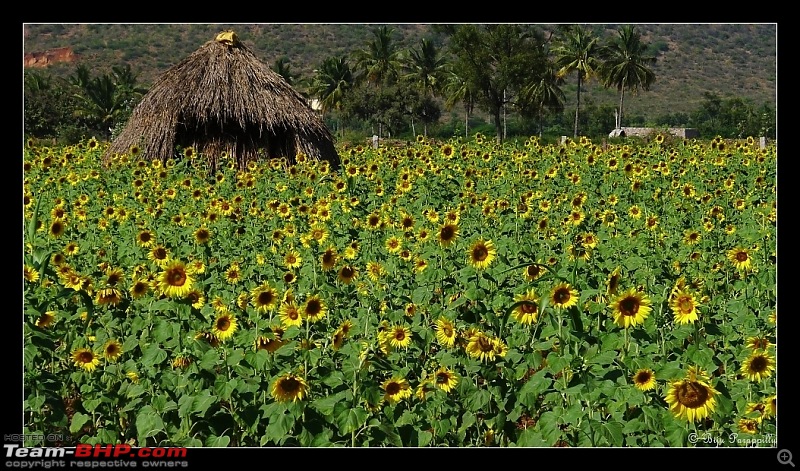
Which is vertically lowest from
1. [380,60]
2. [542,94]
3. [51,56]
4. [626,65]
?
[542,94]

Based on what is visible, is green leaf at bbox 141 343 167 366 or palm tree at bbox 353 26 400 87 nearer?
green leaf at bbox 141 343 167 366

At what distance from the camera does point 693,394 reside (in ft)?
8.35

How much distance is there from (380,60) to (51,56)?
97.2 ft

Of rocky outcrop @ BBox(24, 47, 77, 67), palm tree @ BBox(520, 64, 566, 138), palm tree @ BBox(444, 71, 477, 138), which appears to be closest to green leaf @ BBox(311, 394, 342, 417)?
palm tree @ BBox(444, 71, 477, 138)

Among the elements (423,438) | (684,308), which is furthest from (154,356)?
(684,308)

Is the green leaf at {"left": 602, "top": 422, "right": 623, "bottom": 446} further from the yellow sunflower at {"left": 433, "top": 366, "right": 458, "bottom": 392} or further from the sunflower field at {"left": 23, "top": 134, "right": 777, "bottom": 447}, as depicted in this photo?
the yellow sunflower at {"left": 433, "top": 366, "right": 458, "bottom": 392}

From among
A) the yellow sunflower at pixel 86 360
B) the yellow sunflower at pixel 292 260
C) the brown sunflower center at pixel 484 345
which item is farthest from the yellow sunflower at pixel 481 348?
the yellow sunflower at pixel 292 260

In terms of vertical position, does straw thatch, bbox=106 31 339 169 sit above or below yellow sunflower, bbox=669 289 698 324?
above

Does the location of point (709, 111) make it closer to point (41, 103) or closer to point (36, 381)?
point (41, 103)

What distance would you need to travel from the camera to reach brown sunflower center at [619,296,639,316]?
9.49 feet

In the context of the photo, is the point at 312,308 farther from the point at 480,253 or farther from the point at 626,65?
the point at 626,65

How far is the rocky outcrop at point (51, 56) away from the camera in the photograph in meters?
65.3

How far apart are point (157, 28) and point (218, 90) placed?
7073cm

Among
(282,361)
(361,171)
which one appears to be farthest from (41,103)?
(282,361)
